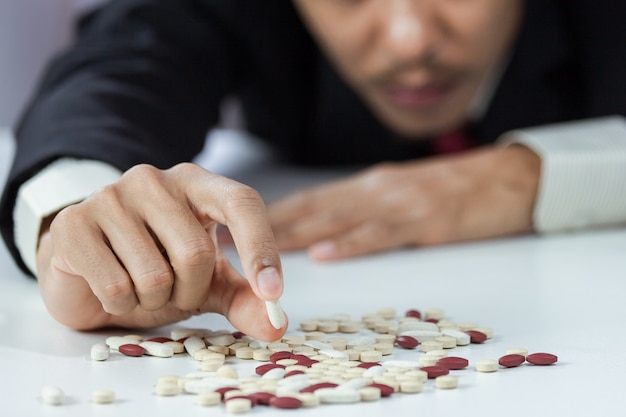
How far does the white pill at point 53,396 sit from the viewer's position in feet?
2.27

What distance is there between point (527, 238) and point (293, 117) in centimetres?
95

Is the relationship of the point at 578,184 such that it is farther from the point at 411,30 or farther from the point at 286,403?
the point at 286,403

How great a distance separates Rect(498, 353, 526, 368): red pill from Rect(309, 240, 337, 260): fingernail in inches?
20.8

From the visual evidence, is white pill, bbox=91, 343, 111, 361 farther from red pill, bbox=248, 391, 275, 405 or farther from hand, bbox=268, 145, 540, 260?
hand, bbox=268, 145, 540, 260

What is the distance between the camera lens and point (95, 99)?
1289mm

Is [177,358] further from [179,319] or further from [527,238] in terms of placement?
[527,238]

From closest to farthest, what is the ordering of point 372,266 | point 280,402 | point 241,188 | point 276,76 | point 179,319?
1. point 280,402
2. point 241,188
3. point 179,319
4. point 372,266
5. point 276,76

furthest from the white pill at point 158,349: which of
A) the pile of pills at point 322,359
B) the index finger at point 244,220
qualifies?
the index finger at point 244,220

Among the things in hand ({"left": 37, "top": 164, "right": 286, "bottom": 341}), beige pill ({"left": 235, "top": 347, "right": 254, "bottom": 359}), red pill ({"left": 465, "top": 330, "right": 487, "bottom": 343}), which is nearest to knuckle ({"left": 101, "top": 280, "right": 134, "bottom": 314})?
hand ({"left": 37, "top": 164, "right": 286, "bottom": 341})

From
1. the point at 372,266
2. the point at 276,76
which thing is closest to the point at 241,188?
the point at 372,266

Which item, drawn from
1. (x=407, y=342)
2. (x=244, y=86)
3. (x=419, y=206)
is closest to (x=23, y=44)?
(x=244, y=86)

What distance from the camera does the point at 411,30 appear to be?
1.55 metres

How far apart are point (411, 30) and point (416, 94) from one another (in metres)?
0.18

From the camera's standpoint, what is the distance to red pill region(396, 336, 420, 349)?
0.85m
